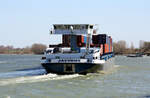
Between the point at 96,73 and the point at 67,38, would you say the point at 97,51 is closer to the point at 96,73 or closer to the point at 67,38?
the point at 96,73

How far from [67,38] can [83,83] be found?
43.2ft

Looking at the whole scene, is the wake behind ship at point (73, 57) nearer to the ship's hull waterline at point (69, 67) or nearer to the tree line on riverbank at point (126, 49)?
the ship's hull waterline at point (69, 67)

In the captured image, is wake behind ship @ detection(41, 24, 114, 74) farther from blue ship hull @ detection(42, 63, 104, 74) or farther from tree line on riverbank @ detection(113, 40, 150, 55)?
tree line on riverbank @ detection(113, 40, 150, 55)

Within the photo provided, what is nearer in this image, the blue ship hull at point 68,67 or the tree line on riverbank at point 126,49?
the blue ship hull at point 68,67

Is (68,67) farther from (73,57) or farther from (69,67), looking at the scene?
(73,57)

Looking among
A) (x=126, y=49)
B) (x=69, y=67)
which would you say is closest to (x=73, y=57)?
(x=69, y=67)

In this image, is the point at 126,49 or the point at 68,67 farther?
the point at 126,49

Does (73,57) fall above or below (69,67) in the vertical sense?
above

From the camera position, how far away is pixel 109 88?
2392 centimetres

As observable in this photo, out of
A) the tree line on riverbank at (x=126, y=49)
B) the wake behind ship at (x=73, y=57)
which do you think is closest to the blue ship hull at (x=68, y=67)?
the wake behind ship at (x=73, y=57)

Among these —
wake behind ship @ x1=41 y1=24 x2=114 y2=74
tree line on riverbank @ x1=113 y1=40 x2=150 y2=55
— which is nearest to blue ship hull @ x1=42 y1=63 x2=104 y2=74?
wake behind ship @ x1=41 y1=24 x2=114 y2=74

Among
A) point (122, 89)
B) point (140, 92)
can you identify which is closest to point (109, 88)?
point (122, 89)

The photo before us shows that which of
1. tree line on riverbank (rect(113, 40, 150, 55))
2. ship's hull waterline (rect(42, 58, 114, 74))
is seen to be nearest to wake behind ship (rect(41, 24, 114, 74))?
ship's hull waterline (rect(42, 58, 114, 74))

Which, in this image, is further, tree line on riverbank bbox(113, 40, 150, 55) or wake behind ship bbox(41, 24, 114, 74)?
tree line on riverbank bbox(113, 40, 150, 55)
